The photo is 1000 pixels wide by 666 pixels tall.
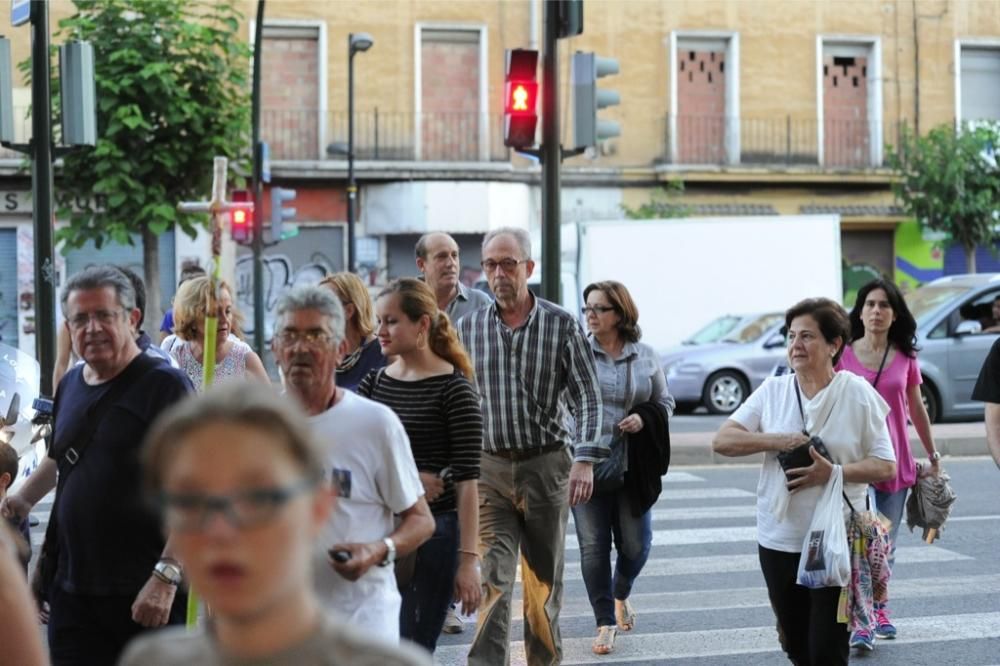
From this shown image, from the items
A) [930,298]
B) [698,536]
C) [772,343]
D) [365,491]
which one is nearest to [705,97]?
[772,343]

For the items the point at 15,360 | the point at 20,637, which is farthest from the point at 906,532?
the point at 20,637

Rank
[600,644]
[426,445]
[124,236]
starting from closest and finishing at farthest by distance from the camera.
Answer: [426,445], [600,644], [124,236]

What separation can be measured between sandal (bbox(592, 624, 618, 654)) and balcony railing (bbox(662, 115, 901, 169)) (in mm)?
26507

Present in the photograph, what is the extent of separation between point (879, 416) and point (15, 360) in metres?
3.65

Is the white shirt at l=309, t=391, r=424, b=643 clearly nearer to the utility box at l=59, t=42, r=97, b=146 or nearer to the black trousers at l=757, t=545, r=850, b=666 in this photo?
the black trousers at l=757, t=545, r=850, b=666

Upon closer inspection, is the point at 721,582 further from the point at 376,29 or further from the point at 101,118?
the point at 376,29

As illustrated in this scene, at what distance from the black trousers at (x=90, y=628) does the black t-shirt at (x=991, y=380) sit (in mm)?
3685

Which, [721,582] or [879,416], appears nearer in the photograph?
[879,416]

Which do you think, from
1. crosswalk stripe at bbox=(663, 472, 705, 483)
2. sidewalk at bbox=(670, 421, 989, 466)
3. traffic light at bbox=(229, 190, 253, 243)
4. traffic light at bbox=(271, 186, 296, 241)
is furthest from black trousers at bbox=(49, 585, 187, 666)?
traffic light at bbox=(271, 186, 296, 241)

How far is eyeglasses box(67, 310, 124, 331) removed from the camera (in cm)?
475

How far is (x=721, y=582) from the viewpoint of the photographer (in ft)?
32.0

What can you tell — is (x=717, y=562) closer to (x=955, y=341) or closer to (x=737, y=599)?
(x=737, y=599)

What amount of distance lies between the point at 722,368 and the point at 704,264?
155 inches

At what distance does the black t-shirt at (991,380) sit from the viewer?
679 cm
